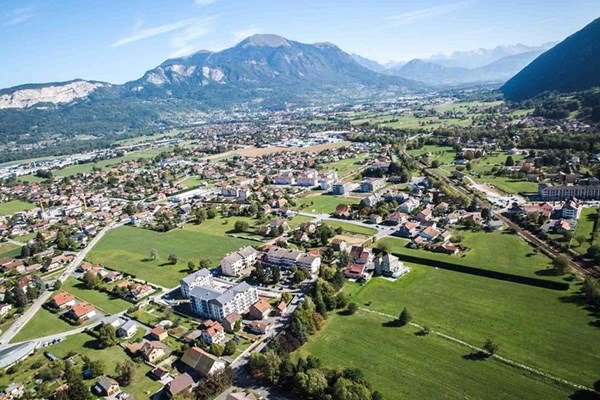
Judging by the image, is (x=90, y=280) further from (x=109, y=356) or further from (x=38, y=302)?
(x=109, y=356)

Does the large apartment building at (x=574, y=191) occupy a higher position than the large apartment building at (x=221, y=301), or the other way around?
the large apartment building at (x=574, y=191)

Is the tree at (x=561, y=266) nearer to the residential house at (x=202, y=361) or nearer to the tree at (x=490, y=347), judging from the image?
the tree at (x=490, y=347)

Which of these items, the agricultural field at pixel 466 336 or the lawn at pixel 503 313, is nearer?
the agricultural field at pixel 466 336

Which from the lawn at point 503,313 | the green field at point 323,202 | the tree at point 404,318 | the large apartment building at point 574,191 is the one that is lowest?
the lawn at point 503,313

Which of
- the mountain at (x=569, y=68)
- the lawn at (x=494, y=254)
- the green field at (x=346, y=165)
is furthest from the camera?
the mountain at (x=569, y=68)

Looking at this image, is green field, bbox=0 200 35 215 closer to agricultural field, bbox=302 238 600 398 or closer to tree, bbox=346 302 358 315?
agricultural field, bbox=302 238 600 398

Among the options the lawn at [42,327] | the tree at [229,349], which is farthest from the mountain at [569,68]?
the lawn at [42,327]

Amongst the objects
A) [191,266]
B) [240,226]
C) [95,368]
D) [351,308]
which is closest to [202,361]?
[95,368]
